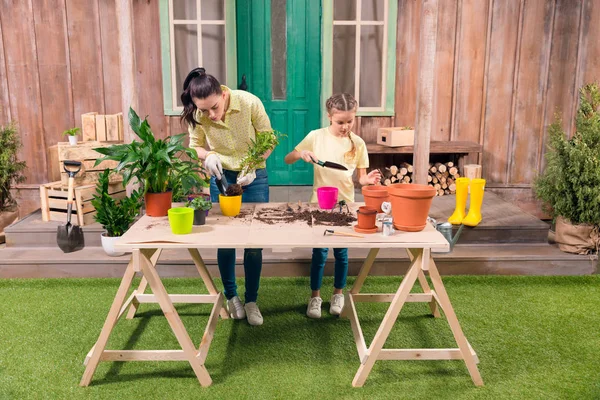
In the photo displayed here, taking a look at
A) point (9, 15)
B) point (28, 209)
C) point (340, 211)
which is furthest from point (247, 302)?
point (9, 15)

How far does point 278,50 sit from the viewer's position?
19.4 feet

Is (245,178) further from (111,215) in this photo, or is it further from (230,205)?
(111,215)

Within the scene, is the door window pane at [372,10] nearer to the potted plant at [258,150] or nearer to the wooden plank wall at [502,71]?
the wooden plank wall at [502,71]

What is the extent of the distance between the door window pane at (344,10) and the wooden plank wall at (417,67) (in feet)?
1.54

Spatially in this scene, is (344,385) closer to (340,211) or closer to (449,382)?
(449,382)

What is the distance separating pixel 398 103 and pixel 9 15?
151 inches

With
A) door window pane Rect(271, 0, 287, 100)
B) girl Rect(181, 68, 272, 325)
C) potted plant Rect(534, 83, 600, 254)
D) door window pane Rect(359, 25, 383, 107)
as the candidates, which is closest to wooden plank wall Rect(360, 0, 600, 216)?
door window pane Rect(359, 25, 383, 107)

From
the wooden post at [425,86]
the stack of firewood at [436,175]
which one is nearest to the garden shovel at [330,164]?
the wooden post at [425,86]

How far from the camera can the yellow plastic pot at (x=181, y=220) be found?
2.85 metres

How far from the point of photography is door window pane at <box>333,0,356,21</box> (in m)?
5.73

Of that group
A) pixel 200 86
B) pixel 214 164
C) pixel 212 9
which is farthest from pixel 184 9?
pixel 214 164

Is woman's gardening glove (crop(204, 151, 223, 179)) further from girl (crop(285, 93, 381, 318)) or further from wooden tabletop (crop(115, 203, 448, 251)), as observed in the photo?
girl (crop(285, 93, 381, 318))

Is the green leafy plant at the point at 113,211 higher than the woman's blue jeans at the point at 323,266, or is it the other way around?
the green leafy plant at the point at 113,211

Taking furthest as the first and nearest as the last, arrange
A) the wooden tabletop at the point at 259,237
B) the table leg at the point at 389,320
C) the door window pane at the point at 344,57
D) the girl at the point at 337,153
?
the door window pane at the point at 344,57, the girl at the point at 337,153, the table leg at the point at 389,320, the wooden tabletop at the point at 259,237
